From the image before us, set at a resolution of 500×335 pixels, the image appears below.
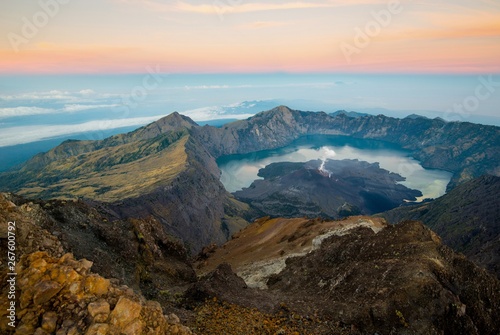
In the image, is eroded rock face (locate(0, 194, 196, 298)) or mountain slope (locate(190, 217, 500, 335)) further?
eroded rock face (locate(0, 194, 196, 298))

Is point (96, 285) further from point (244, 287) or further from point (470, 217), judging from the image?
point (470, 217)

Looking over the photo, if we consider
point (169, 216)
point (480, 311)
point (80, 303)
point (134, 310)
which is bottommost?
point (169, 216)

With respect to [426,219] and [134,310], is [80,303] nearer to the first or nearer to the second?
[134,310]

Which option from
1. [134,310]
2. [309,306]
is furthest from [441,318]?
[134,310]

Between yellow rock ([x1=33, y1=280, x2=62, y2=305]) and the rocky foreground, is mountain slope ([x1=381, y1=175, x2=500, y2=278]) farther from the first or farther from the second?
yellow rock ([x1=33, y1=280, x2=62, y2=305])

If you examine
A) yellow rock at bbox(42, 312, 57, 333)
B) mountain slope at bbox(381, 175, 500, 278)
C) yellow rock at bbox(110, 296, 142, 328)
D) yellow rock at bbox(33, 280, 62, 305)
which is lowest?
mountain slope at bbox(381, 175, 500, 278)

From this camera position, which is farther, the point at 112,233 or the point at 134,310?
the point at 112,233

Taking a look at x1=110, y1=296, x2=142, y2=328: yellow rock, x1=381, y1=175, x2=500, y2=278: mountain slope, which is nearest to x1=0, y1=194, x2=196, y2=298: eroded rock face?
x1=110, y1=296, x2=142, y2=328: yellow rock
